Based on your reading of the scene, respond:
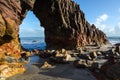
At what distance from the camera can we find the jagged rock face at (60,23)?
58.1 m

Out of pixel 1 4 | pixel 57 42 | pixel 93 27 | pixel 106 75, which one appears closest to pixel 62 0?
pixel 57 42

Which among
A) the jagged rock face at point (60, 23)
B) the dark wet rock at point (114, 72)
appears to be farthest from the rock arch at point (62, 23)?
the dark wet rock at point (114, 72)

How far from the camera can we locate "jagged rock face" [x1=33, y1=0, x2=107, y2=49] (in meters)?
58.1

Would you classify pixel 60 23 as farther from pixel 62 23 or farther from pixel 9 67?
pixel 9 67

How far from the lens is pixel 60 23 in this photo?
60.4m

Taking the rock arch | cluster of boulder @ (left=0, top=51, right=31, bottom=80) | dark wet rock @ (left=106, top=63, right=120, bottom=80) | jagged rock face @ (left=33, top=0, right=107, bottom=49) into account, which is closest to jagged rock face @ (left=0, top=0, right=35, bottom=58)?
cluster of boulder @ (left=0, top=51, right=31, bottom=80)

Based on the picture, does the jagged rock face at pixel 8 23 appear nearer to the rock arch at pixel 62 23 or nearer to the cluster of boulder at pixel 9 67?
the cluster of boulder at pixel 9 67

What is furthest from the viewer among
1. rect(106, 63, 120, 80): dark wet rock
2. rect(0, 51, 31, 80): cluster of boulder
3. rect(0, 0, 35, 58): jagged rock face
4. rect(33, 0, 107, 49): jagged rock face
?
rect(33, 0, 107, 49): jagged rock face

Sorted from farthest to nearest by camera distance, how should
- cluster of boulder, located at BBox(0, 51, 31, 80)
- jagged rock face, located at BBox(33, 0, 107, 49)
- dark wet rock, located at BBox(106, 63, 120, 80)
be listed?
jagged rock face, located at BBox(33, 0, 107, 49) → cluster of boulder, located at BBox(0, 51, 31, 80) → dark wet rock, located at BBox(106, 63, 120, 80)

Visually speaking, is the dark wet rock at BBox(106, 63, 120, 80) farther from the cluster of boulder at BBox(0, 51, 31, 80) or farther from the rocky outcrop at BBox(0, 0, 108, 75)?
the rocky outcrop at BBox(0, 0, 108, 75)

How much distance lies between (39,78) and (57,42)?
39.8 metres

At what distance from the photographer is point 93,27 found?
7850 centimetres

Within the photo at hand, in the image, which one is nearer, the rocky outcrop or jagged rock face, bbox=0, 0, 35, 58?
jagged rock face, bbox=0, 0, 35, 58

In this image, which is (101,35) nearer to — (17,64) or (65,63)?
(65,63)
